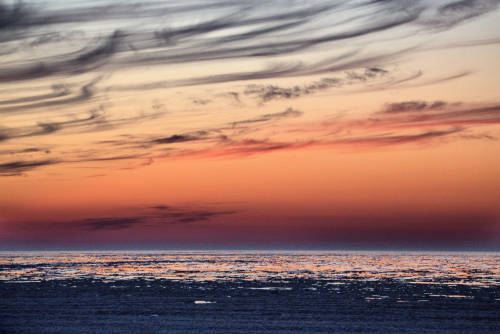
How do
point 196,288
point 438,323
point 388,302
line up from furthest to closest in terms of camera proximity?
point 196,288 < point 388,302 < point 438,323

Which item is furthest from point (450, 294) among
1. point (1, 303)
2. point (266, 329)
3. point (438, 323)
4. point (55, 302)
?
point (1, 303)

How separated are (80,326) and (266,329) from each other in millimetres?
10183

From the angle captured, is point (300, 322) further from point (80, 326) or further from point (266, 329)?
→ point (80, 326)

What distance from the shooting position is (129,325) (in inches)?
1281

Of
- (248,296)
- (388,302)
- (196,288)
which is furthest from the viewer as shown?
(196,288)

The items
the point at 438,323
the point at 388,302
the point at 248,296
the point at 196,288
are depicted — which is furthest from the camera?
the point at 196,288

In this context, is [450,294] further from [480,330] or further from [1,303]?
[1,303]

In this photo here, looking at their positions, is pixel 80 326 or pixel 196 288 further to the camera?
pixel 196 288

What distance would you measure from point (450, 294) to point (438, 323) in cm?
1641

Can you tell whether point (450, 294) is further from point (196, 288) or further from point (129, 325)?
point (129, 325)

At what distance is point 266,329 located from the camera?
102 feet

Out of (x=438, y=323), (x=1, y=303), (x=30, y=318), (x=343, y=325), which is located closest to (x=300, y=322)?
(x=343, y=325)

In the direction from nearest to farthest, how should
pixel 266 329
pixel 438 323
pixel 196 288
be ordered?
pixel 266 329, pixel 438 323, pixel 196 288

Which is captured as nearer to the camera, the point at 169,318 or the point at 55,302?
the point at 169,318
